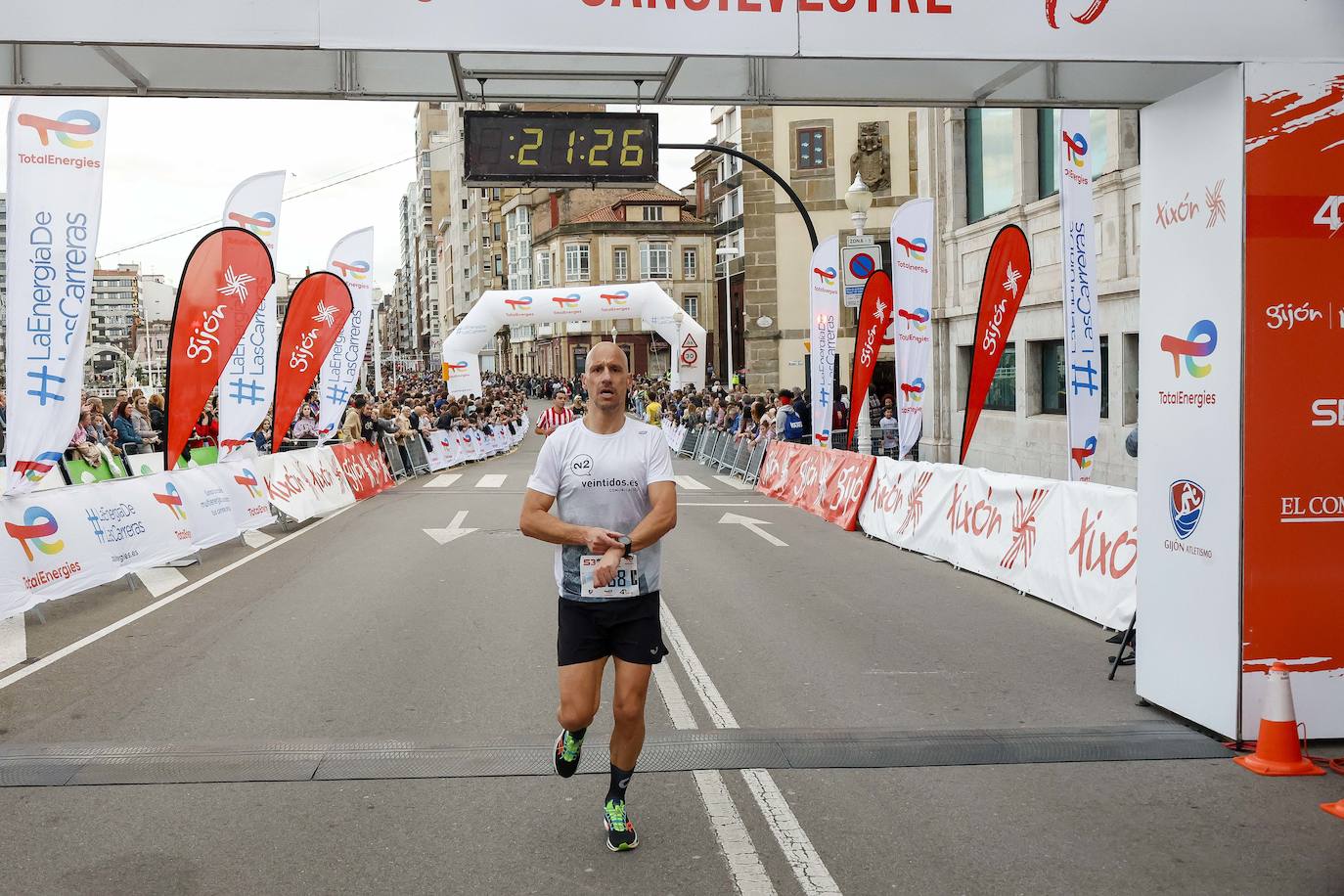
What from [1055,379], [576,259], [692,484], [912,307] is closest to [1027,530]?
[912,307]

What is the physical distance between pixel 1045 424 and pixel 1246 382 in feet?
53.9

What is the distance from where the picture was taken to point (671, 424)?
4278 centimetres

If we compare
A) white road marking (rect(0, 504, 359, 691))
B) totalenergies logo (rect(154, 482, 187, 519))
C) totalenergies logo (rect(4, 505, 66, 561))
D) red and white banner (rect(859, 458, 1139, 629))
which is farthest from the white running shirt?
totalenergies logo (rect(154, 482, 187, 519))

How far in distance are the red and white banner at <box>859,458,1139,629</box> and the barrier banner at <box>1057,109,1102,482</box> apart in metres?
1.09

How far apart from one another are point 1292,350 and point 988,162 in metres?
19.6

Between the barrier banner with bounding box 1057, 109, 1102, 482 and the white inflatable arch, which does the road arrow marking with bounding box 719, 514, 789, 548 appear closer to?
the barrier banner with bounding box 1057, 109, 1102, 482

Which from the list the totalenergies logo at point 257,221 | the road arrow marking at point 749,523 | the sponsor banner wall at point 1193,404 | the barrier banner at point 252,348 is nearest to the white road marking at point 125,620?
the barrier banner at point 252,348

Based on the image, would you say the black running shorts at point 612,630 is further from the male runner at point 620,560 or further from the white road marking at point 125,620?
the white road marking at point 125,620

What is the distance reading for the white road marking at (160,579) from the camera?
1242 centimetres

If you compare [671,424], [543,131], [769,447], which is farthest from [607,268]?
[543,131]

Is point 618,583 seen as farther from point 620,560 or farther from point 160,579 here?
point 160,579

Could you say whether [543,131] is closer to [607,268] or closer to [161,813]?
[161,813]

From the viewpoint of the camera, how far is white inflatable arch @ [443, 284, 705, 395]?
1774 inches

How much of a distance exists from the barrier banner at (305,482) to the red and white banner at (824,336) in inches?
328
